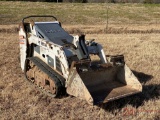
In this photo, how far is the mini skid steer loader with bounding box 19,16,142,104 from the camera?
561 cm

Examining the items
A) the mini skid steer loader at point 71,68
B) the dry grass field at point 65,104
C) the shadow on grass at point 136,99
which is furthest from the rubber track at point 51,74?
the shadow on grass at point 136,99

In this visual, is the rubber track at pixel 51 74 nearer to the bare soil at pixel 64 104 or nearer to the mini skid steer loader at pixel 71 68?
the mini skid steer loader at pixel 71 68

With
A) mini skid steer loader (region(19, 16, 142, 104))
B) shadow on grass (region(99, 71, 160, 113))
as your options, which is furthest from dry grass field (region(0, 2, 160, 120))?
mini skid steer loader (region(19, 16, 142, 104))

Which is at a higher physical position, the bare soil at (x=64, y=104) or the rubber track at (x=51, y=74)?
the rubber track at (x=51, y=74)

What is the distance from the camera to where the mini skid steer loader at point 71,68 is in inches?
221

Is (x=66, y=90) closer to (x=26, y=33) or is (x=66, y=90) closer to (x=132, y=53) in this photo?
(x=26, y=33)

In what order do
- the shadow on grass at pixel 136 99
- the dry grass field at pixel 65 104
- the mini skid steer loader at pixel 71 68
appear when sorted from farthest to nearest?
1. the shadow on grass at pixel 136 99
2. the mini skid steer loader at pixel 71 68
3. the dry grass field at pixel 65 104

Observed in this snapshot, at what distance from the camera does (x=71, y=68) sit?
18.2ft

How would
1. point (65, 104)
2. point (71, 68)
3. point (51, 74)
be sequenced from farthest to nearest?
point (51, 74) < point (65, 104) < point (71, 68)

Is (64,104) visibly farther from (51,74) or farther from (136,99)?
(136,99)

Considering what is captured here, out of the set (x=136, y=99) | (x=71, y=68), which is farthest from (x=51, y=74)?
(x=136, y=99)

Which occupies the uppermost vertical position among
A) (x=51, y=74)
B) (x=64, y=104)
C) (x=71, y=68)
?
(x=71, y=68)

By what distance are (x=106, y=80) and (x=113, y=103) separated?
0.62m

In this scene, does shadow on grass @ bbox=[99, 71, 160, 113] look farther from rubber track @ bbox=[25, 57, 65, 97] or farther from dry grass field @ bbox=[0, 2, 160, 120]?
rubber track @ bbox=[25, 57, 65, 97]
